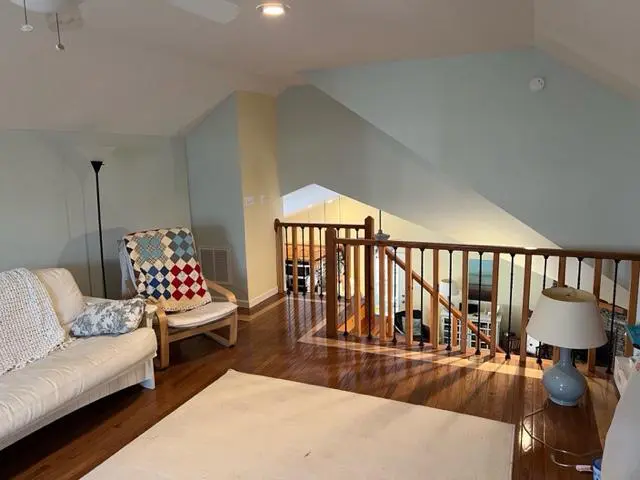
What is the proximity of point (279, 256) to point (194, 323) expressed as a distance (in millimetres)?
→ 2007

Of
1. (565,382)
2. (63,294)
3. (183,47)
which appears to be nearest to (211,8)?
(183,47)

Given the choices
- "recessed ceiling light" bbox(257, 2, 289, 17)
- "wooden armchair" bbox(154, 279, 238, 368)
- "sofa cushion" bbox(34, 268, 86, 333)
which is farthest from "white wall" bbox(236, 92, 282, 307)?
"recessed ceiling light" bbox(257, 2, 289, 17)

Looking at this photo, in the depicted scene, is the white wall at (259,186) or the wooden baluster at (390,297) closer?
the wooden baluster at (390,297)

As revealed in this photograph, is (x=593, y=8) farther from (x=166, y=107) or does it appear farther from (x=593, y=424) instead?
(x=166, y=107)

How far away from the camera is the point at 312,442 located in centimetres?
264

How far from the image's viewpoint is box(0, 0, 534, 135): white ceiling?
2.65 m

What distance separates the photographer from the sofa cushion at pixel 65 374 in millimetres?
2350

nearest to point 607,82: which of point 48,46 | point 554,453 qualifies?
point 554,453

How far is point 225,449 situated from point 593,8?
2758mm

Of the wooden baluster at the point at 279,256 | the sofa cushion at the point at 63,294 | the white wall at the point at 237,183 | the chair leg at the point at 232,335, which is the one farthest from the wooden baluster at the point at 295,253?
the sofa cushion at the point at 63,294

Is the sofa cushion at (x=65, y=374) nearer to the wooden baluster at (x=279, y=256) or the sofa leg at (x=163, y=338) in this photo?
the sofa leg at (x=163, y=338)

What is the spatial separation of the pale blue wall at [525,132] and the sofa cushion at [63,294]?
9.01ft

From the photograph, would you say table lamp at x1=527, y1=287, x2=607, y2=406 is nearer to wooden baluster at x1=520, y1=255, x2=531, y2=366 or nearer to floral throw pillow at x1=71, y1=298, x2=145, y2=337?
wooden baluster at x1=520, y1=255, x2=531, y2=366

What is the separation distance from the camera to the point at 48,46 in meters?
2.92
